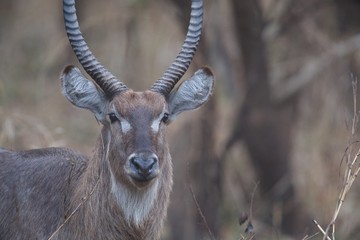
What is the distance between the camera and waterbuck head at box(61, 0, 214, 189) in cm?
779

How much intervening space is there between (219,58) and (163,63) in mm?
3084

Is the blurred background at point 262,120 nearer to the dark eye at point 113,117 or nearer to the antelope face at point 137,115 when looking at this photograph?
the antelope face at point 137,115

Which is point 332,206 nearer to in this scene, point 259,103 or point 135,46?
point 259,103

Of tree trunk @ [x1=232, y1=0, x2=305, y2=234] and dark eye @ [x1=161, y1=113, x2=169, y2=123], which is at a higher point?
dark eye @ [x1=161, y1=113, x2=169, y2=123]

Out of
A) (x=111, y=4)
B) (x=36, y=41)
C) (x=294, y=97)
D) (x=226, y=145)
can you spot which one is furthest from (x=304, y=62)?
(x=36, y=41)

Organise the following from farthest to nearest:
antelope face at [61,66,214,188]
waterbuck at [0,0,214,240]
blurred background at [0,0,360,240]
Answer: blurred background at [0,0,360,240], waterbuck at [0,0,214,240], antelope face at [61,66,214,188]

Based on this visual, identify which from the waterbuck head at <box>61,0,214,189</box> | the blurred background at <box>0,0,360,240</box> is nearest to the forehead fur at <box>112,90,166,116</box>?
the waterbuck head at <box>61,0,214,189</box>

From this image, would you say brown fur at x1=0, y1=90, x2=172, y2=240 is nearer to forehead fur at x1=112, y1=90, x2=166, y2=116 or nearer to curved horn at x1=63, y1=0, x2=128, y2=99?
forehead fur at x1=112, y1=90, x2=166, y2=116

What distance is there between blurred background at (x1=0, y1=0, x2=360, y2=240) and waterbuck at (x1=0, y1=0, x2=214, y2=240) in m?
3.10

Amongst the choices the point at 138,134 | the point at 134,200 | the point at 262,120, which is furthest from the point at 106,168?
the point at 262,120

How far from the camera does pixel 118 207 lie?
26.6 feet

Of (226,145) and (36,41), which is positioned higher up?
(36,41)

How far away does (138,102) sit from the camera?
8047 mm

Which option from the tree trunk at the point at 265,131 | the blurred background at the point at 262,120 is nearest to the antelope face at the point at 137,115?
the blurred background at the point at 262,120
